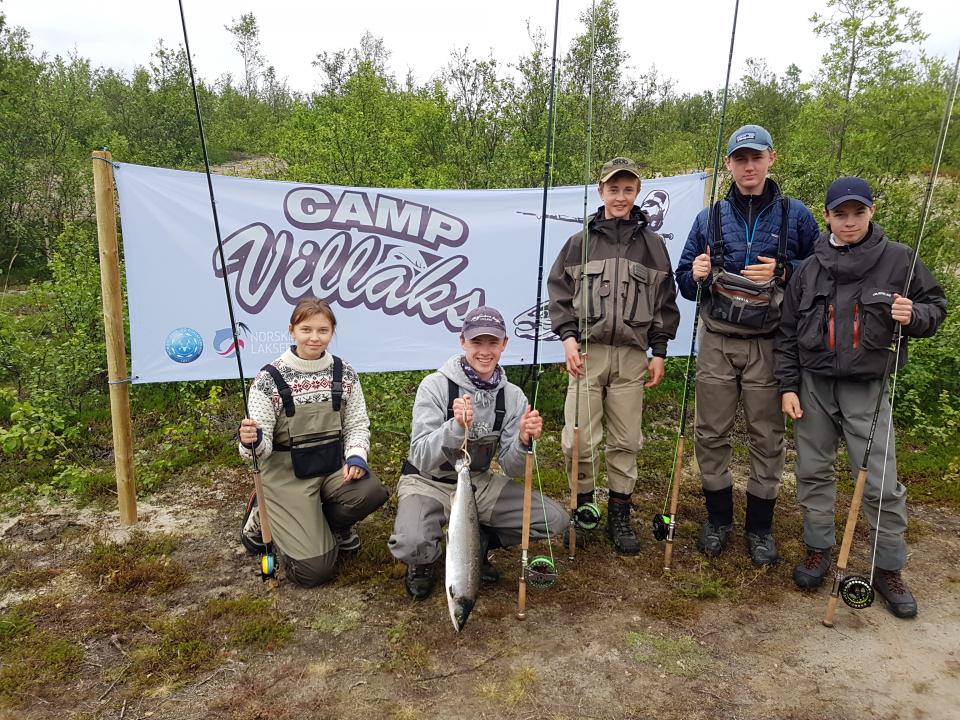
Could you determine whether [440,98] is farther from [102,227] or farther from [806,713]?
[806,713]

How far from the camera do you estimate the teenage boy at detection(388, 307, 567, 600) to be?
11.8ft

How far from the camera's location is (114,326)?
14.6ft

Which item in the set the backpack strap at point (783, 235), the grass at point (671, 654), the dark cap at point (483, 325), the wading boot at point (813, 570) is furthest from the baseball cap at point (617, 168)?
the grass at point (671, 654)

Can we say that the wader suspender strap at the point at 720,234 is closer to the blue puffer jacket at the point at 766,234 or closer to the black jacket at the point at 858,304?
the blue puffer jacket at the point at 766,234

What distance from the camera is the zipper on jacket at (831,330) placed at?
3662 mm

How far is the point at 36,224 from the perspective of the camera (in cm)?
1518

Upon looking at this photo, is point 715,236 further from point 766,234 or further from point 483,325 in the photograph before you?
point 483,325

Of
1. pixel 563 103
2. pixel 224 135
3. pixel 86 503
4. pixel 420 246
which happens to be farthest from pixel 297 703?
pixel 224 135

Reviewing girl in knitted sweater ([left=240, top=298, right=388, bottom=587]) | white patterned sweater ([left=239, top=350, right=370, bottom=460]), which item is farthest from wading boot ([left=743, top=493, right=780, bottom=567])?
white patterned sweater ([left=239, top=350, right=370, bottom=460])

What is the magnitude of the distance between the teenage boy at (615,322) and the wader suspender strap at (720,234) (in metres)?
0.32

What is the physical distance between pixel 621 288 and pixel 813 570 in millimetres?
2233

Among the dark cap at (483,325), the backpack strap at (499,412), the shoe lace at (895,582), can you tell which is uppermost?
the dark cap at (483,325)

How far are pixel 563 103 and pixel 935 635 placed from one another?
8038 mm

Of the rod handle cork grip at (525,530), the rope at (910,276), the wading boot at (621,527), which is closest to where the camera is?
Answer: the rope at (910,276)
